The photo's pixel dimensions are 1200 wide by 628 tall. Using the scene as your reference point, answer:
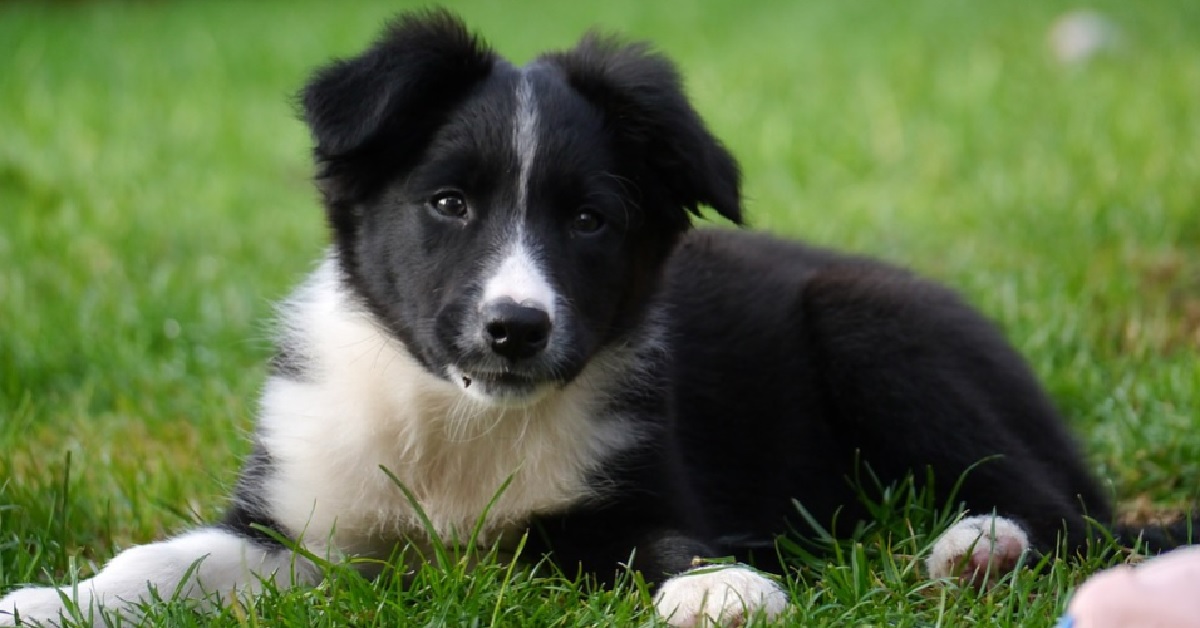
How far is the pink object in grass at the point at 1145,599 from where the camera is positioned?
1915 millimetres

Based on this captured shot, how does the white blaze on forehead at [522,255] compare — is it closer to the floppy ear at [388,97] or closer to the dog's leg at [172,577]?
the floppy ear at [388,97]

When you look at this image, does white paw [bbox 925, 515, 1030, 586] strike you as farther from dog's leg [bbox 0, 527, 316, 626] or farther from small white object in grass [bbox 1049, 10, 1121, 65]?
small white object in grass [bbox 1049, 10, 1121, 65]

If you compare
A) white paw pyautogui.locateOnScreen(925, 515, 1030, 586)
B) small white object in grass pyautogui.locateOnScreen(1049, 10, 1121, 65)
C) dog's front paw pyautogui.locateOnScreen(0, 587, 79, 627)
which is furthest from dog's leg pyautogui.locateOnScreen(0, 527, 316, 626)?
small white object in grass pyautogui.locateOnScreen(1049, 10, 1121, 65)

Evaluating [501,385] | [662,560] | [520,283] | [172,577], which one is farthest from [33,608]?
[662,560]

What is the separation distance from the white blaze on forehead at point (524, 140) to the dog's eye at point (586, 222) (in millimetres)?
130

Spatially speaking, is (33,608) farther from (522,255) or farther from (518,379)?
(522,255)

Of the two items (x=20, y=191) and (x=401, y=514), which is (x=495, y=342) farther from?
(x=20, y=191)

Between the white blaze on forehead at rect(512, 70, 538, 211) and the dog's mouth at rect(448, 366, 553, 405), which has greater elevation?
the white blaze on forehead at rect(512, 70, 538, 211)

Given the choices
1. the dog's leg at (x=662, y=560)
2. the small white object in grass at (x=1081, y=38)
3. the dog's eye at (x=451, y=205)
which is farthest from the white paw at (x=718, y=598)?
the small white object in grass at (x=1081, y=38)

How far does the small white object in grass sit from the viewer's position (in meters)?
10.3

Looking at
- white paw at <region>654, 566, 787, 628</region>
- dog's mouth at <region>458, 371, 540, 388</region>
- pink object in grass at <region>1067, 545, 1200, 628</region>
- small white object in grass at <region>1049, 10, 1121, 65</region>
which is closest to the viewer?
pink object in grass at <region>1067, 545, 1200, 628</region>

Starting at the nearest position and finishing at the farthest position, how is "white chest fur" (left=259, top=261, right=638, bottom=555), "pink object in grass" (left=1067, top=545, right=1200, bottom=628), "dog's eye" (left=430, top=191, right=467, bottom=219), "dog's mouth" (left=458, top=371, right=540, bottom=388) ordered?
"pink object in grass" (left=1067, top=545, right=1200, bottom=628)
"dog's mouth" (left=458, top=371, right=540, bottom=388)
"dog's eye" (left=430, top=191, right=467, bottom=219)
"white chest fur" (left=259, top=261, right=638, bottom=555)

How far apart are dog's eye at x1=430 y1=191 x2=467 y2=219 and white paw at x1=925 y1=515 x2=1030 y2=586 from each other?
1.25 meters

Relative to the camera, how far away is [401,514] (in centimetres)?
313
